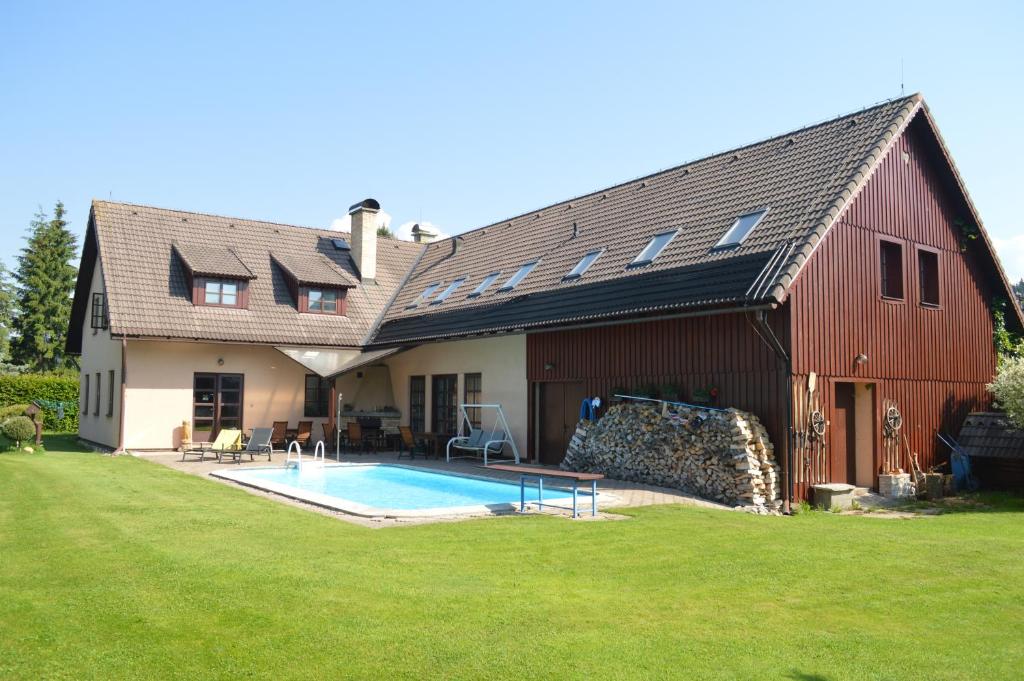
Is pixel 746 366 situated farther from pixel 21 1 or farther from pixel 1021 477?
pixel 21 1

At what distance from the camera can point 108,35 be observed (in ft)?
34.7

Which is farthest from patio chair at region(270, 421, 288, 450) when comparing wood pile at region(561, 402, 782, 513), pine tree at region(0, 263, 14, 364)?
pine tree at region(0, 263, 14, 364)

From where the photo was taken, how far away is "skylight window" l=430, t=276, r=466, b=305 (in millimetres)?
22516

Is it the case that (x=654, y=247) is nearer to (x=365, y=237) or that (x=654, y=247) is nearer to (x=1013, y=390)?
(x=1013, y=390)

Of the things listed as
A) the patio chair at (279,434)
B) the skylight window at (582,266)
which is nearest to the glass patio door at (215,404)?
the patio chair at (279,434)

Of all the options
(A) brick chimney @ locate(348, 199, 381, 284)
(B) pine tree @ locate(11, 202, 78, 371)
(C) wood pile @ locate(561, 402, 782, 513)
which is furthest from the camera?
(B) pine tree @ locate(11, 202, 78, 371)

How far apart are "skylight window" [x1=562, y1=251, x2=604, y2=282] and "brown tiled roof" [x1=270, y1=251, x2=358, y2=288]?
8322 mm

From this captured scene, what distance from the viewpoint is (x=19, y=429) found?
18703 mm

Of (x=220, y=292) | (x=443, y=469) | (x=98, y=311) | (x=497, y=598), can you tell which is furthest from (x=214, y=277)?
(x=497, y=598)

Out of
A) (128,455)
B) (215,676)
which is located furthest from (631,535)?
(128,455)

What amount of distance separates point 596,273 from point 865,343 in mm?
5521

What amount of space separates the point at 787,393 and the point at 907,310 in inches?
168

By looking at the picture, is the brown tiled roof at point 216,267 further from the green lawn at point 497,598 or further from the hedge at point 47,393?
the green lawn at point 497,598

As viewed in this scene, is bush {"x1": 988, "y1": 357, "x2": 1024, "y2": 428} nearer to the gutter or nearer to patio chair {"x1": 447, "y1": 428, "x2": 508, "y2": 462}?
the gutter
